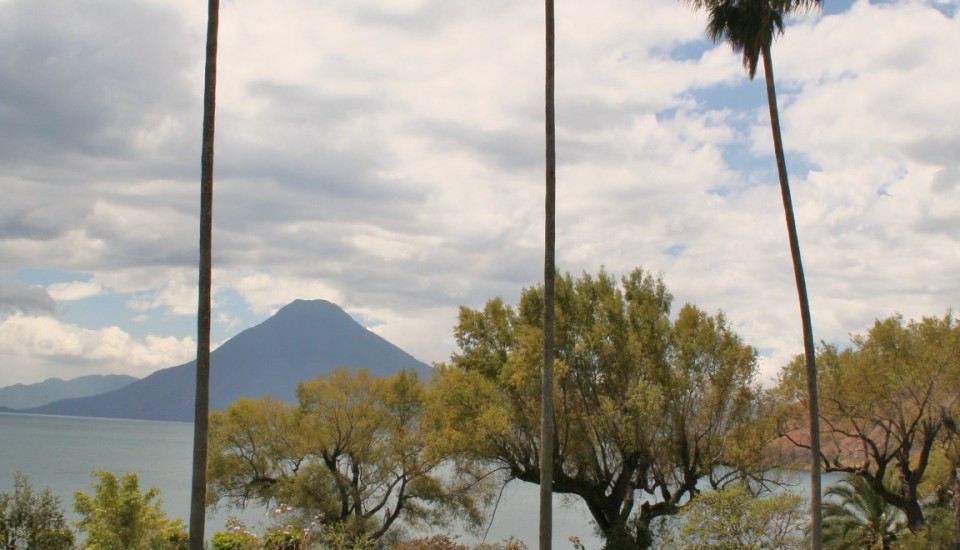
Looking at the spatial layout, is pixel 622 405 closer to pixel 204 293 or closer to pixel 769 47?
pixel 769 47

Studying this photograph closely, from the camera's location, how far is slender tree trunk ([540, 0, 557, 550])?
16359mm

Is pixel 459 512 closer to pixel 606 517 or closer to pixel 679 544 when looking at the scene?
pixel 606 517

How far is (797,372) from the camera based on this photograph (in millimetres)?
32344

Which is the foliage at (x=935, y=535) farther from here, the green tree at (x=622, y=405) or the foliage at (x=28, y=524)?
the foliage at (x=28, y=524)

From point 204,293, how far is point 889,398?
86.5 feet

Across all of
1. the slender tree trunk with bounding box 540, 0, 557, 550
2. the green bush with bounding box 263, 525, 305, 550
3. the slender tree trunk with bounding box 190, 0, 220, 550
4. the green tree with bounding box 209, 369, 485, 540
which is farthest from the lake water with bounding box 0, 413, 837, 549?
the slender tree trunk with bounding box 190, 0, 220, 550

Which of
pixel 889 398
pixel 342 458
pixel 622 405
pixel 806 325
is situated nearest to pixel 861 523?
pixel 889 398

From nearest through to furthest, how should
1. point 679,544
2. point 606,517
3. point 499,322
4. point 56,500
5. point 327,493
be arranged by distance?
point 56,500 → point 679,544 → point 606,517 → point 499,322 → point 327,493

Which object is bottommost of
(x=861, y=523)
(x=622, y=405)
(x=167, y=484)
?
(x=167, y=484)

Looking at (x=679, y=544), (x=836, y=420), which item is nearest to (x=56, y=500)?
(x=679, y=544)

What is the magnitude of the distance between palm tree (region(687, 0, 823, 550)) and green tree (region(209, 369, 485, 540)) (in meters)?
25.4

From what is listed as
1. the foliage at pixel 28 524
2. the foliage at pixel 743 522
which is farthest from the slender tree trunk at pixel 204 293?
the foliage at pixel 743 522

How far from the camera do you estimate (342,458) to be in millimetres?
46094

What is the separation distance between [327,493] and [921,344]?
28.1m
